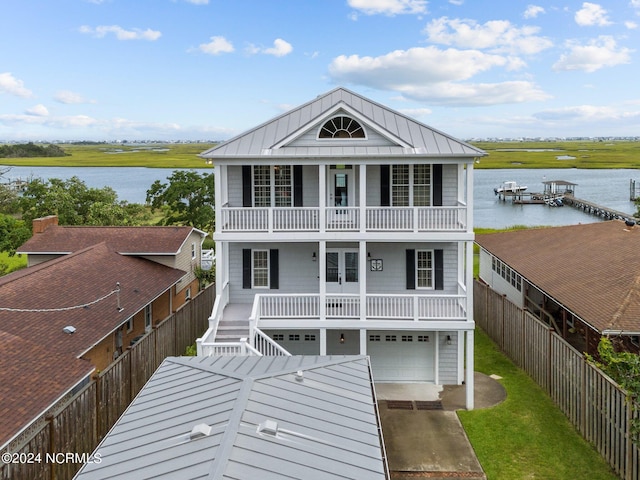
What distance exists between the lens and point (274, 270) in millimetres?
17234

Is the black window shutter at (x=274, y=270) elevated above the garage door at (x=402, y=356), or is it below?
above

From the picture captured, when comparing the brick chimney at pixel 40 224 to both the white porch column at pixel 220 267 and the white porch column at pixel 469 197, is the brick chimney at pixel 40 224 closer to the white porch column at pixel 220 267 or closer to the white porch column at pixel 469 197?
the white porch column at pixel 220 267

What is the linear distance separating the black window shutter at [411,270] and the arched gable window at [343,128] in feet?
12.9

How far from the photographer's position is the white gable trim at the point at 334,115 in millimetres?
15453

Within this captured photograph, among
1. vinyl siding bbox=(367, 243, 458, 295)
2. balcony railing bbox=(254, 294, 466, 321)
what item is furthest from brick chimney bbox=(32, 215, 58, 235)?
vinyl siding bbox=(367, 243, 458, 295)

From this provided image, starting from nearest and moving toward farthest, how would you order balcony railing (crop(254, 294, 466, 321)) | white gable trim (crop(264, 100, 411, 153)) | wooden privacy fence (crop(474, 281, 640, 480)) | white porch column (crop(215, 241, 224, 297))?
wooden privacy fence (crop(474, 281, 640, 480)) → balcony railing (crop(254, 294, 466, 321)) → white gable trim (crop(264, 100, 411, 153)) → white porch column (crop(215, 241, 224, 297))

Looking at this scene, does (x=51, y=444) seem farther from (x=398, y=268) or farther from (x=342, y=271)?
(x=398, y=268)

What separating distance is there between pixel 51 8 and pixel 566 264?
32.8m

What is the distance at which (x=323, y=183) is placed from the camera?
1527 cm

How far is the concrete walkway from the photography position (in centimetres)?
1148

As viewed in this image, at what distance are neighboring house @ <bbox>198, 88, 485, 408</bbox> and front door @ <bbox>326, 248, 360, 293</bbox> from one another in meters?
0.03

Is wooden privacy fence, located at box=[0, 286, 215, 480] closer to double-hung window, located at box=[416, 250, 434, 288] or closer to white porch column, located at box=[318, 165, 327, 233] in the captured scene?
white porch column, located at box=[318, 165, 327, 233]

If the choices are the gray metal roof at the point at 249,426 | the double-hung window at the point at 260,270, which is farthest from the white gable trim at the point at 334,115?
the gray metal roof at the point at 249,426

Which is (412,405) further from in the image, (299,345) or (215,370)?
(215,370)
